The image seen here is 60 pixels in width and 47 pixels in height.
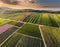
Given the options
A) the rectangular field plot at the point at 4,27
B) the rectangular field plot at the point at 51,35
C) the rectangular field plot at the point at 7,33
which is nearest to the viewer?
the rectangular field plot at the point at 51,35

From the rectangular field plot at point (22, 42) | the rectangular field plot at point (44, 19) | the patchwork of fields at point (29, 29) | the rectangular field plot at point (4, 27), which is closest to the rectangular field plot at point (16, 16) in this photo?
the patchwork of fields at point (29, 29)

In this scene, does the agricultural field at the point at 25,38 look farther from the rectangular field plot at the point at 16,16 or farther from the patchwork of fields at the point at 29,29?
the rectangular field plot at the point at 16,16

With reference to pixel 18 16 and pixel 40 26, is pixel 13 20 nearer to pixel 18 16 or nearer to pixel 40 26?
pixel 18 16

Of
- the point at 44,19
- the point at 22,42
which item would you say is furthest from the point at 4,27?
the point at 44,19

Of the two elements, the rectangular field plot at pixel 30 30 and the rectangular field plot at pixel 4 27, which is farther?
the rectangular field plot at pixel 4 27

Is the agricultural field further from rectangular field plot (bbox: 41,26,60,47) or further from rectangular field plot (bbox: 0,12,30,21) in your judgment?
rectangular field plot (bbox: 0,12,30,21)

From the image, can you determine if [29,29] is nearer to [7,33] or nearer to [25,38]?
[25,38]

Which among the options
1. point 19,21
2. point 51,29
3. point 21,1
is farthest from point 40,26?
point 21,1

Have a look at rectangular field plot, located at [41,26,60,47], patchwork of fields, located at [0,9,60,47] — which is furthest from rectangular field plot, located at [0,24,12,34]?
rectangular field plot, located at [41,26,60,47]
